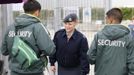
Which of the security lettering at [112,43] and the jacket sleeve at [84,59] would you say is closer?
the security lettering at [112,43]

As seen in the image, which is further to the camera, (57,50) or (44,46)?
(57,50)

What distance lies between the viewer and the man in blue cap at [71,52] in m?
6.39

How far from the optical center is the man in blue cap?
21.0 ft

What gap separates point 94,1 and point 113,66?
7.89 feet

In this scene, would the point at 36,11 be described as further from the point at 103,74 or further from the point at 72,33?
the point at 103,74

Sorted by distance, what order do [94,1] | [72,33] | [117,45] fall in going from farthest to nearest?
[94,1], [72,33], [117,45]

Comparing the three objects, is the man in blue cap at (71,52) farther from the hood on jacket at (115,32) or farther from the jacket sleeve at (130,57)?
the jacket sleeve at (130,57)

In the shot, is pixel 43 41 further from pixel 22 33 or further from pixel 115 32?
pixel 115 32

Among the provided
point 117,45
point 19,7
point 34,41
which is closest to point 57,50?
point 34,41

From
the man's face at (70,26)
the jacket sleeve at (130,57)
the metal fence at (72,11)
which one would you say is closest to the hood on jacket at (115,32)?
the jacket sleeve at (130,57)

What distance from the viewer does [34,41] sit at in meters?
5.73

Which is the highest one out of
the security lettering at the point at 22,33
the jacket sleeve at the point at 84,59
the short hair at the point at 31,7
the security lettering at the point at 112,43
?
the short hair at the point at 31,7

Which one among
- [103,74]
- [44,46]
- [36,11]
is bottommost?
[103,74]

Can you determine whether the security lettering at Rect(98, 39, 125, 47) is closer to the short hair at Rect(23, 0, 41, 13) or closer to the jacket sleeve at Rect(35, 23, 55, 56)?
the jacket sleeve at Rect(35, 23, 55, 56)
